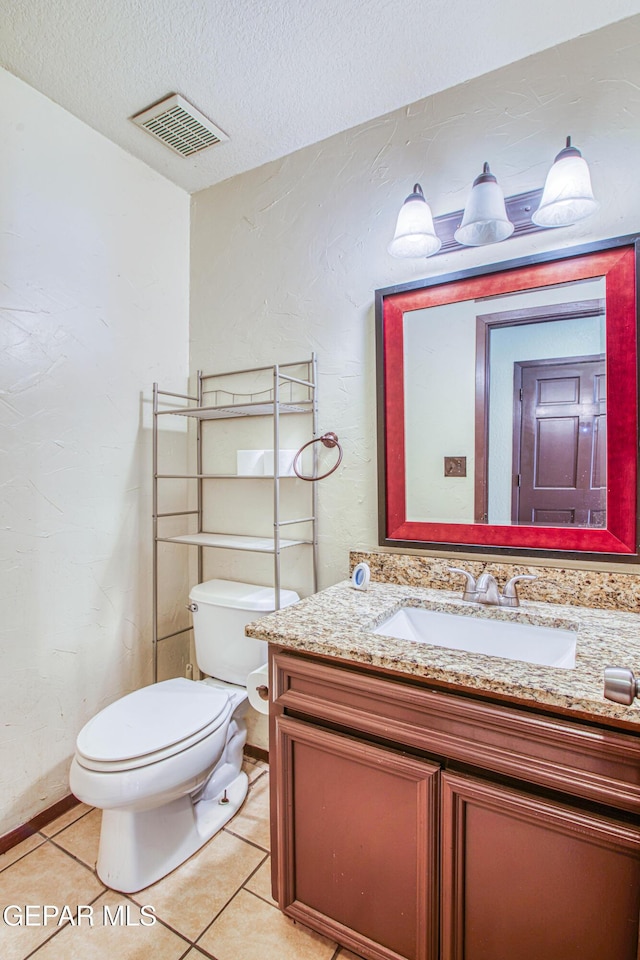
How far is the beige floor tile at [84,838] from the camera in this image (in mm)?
1462

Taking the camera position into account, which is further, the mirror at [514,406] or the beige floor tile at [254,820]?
the beige floor tile at [254,820]

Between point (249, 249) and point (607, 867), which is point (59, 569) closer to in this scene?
point (249, 249)

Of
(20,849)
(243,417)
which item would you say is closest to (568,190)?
(243,417)

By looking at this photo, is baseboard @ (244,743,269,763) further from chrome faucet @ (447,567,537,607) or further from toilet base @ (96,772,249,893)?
chrome faucet @ (447,567,537,607)

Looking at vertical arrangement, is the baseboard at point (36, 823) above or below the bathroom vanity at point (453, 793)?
below

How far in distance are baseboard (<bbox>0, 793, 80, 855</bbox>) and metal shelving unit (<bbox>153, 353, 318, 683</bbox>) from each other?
477 millimetres

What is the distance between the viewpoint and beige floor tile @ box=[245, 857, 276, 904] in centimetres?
132

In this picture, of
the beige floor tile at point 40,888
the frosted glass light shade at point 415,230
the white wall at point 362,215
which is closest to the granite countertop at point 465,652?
the white wall at point 362,215

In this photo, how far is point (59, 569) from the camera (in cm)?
164

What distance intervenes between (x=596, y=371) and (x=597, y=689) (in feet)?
2.75

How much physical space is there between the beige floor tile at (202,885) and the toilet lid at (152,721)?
0.41 m

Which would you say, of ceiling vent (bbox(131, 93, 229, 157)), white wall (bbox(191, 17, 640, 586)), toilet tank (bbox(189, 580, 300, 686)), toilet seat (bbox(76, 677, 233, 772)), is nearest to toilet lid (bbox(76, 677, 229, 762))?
toilet seat (bbox(76, 677, 233, 772))

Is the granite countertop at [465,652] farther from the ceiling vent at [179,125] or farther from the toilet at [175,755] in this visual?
the ceiling vent at [179,125]

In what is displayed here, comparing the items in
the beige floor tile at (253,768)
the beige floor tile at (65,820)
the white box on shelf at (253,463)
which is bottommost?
the beige floor tile at (65,820)
